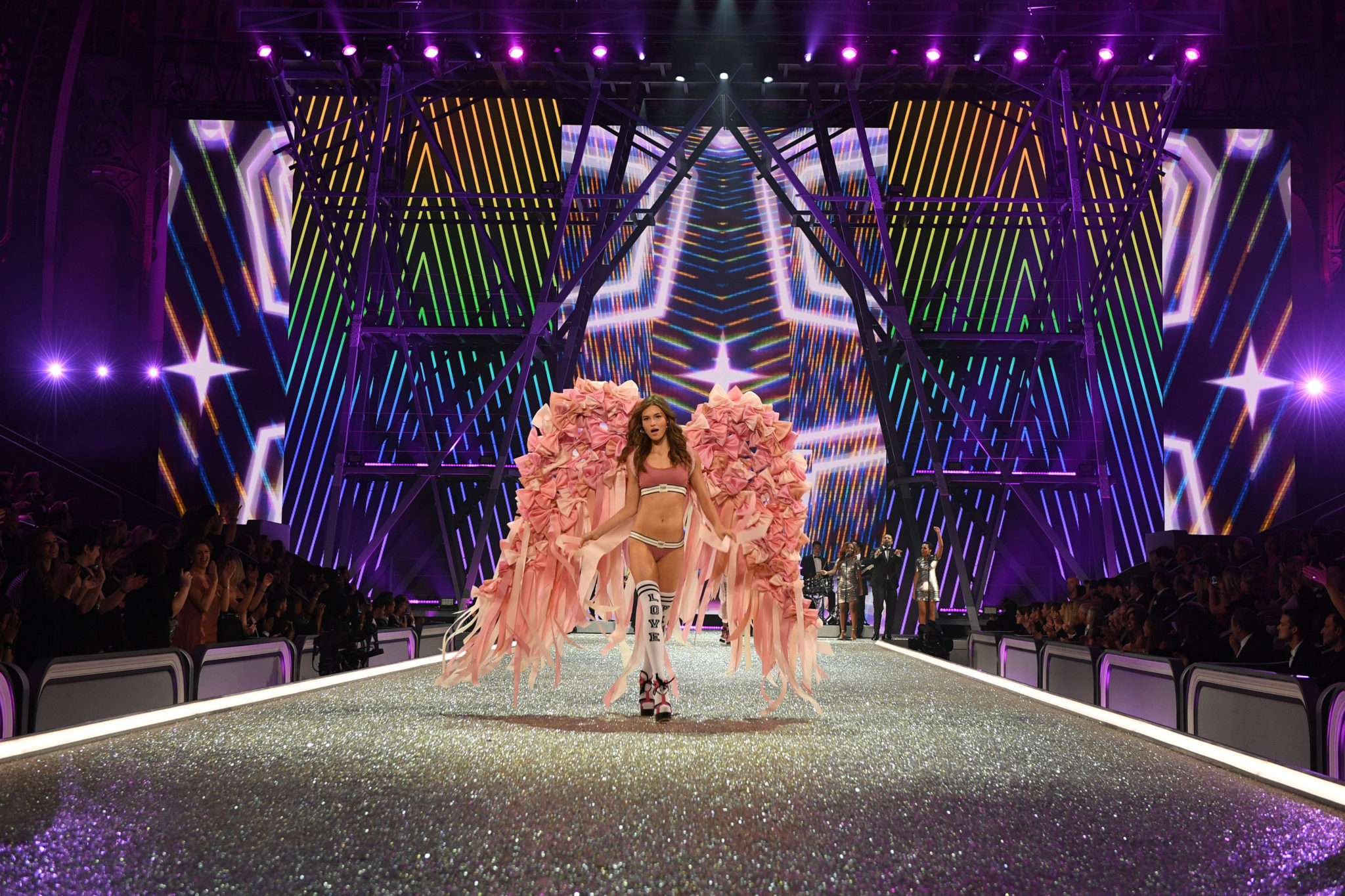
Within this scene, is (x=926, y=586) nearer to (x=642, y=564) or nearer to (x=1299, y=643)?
(x=1299, y=643)

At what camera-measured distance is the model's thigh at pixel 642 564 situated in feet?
15.8

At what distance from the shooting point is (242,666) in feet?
19.6

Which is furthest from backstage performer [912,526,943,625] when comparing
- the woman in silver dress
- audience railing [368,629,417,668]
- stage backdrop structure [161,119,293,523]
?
stage backdrop structure [161,119,293,523]

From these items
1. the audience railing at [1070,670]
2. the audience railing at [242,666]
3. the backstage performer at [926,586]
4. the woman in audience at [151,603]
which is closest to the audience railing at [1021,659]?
the audience railing at [1070,670]

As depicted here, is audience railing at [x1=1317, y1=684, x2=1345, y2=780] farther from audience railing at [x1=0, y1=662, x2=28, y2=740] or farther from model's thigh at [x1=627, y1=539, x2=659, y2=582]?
audience railing at [x1=0, y1=662, x2=28, y2=740]

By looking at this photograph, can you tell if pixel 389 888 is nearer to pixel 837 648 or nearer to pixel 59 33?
pixel 837 648

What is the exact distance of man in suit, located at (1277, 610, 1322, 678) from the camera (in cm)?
541

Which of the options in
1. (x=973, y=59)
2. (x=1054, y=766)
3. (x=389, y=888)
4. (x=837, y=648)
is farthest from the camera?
(x=973, y=59)

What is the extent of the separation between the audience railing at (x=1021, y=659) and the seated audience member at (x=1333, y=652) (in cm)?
234

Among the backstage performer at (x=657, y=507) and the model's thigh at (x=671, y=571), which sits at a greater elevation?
the backstage performer at (x=657, y=507)

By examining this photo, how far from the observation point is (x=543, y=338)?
15438 mm

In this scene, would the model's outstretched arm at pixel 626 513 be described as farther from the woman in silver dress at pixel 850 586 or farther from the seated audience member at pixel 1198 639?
the woman in silver dress at pixel 850 586

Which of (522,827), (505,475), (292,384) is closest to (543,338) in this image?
(505,475)

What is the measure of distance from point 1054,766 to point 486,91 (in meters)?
13.8
